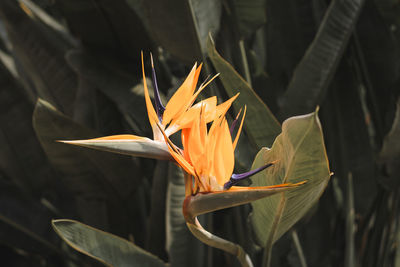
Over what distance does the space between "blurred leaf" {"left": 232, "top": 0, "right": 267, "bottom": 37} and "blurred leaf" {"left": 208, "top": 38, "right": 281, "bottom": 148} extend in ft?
0.78

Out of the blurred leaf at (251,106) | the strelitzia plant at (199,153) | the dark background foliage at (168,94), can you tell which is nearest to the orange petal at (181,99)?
the strelitzia plant at (199,153)

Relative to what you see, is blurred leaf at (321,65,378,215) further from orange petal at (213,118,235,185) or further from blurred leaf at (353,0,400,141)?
orange petal at (213,118,235,185)

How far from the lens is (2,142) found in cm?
76

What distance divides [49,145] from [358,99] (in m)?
0.49

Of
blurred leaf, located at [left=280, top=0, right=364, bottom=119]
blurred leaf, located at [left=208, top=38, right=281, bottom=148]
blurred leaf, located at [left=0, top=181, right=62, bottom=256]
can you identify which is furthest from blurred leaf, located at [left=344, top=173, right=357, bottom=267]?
blurred leaf, located at [left=0, top=181, right=62, bottom=256]

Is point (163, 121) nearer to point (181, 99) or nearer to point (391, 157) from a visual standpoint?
point (181, 99)

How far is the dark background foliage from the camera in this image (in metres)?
0.58

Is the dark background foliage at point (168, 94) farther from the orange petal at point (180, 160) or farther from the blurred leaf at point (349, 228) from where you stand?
the orange petal at point (180, 160)

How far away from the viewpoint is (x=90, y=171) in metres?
0.63

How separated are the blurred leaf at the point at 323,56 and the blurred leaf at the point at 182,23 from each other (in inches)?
5.1

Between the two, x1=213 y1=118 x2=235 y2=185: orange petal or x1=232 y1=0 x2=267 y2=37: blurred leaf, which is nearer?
x1=213 y1=118 x2=235 y2=185: orange petal

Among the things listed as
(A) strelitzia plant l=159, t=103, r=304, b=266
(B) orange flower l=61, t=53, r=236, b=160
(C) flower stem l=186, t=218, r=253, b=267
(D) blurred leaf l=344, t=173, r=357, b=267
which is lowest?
(D) blurred leaf l=344, t=173, r=357, b=267

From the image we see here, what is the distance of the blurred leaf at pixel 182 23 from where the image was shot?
0.55 metres

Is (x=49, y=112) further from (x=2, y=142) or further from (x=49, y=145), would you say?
(x=2, y=142)
